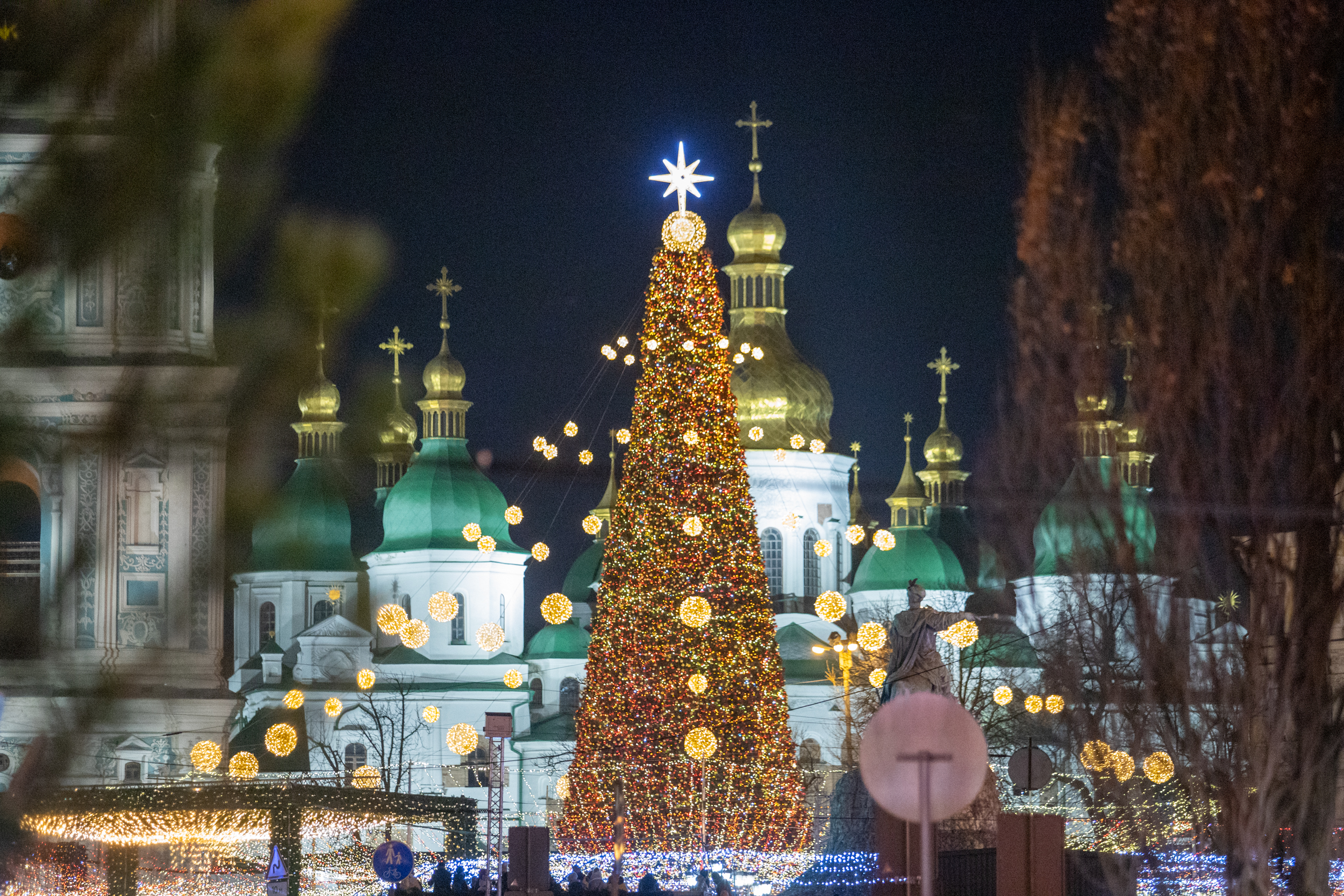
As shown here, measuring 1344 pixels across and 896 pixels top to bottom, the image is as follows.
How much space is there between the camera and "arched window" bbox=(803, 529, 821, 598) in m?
66.9

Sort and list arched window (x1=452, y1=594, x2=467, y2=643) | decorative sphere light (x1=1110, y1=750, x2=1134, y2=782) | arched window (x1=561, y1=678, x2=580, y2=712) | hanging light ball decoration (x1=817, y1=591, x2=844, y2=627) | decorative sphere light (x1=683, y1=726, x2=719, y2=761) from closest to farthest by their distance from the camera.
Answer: decorative sphere light (x1=1110, y1=750, x2=1134, y2=782), decorative sphere light (x1=683, y1=726, x2=719, y2=761), hanging light ball decoration (x1=817, y1=591, x2=844, y2=627), arched window (x1=452, y1=594, x2=467, y2=643), arched window (x1=561, y1=678, x2=580, y2=712)

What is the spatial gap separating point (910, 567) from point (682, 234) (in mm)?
39421

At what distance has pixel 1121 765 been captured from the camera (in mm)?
23719

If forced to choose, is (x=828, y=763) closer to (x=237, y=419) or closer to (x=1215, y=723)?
(x=1215, y=723)

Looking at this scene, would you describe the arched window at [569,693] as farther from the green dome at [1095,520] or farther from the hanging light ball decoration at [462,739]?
the green dome at [1095,520]

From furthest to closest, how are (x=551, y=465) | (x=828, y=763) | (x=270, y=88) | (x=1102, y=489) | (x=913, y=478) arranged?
(x=913, y=478), (x=828, y=763), (x=551, y=465), (x=1102, y=489), (x=270, y=88)

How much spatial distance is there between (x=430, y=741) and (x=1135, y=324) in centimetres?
4952

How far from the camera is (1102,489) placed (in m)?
16.5

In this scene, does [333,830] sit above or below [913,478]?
below

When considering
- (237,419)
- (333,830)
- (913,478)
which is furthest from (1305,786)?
(913,478)

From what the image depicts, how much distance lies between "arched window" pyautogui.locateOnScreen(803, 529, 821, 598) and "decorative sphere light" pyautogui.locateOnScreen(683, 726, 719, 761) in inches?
1576

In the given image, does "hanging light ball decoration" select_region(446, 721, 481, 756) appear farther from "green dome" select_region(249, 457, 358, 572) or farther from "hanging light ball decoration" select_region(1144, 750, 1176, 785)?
"green dome" select_region(249, 457, 358, 572)

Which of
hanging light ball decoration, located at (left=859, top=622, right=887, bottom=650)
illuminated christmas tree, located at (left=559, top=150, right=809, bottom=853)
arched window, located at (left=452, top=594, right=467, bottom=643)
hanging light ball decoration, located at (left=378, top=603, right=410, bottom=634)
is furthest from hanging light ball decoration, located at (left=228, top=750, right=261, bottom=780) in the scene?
arched window, located at (left=452, top=594, right=467, bottom=643)

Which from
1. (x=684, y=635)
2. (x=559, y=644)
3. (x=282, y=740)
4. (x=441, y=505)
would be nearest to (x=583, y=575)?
(x=559, y=644)
